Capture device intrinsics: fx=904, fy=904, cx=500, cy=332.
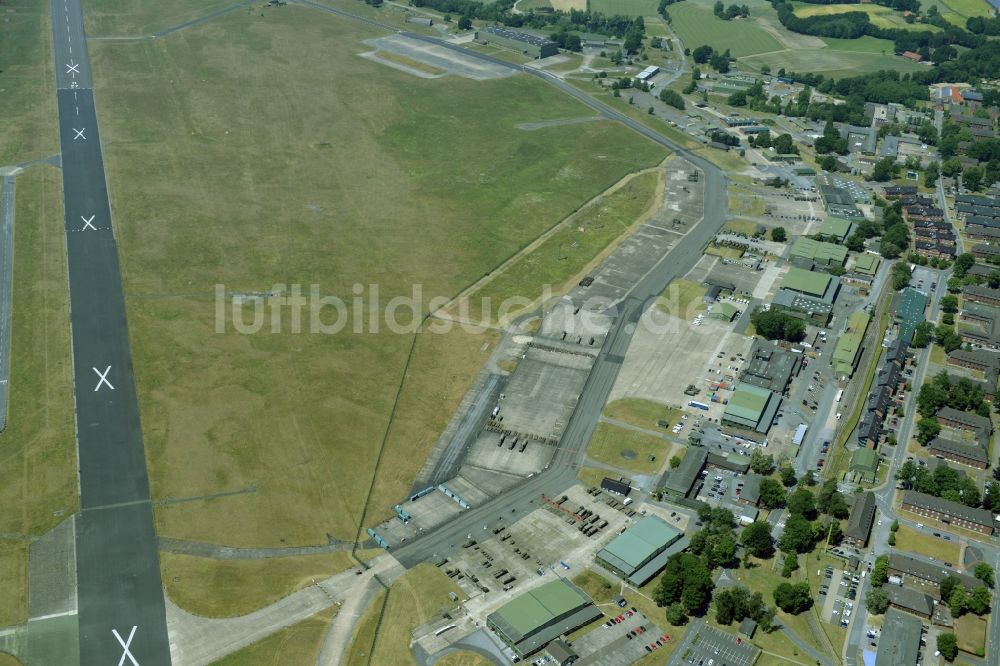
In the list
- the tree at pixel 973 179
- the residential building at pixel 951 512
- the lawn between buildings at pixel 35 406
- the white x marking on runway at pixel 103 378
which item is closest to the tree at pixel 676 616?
the residential building at pixel 951 512

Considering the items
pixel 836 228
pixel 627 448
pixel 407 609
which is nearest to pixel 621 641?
pixel 407 609

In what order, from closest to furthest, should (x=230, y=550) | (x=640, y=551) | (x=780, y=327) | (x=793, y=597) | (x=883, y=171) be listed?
(x=793, y=597) → (x=230, y=550) → (x=640, y=551) → (x=780, y=327) → (x=883, y=171)

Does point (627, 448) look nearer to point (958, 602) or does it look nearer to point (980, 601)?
point (958, 602)

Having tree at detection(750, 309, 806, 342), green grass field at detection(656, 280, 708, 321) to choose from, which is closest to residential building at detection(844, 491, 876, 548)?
tree at detection(750, 309, 806, 342)

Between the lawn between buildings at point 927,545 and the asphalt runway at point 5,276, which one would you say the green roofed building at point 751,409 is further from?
the asphalt runway at point 5,276

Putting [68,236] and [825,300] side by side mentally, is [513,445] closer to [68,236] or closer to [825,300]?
[825,300]

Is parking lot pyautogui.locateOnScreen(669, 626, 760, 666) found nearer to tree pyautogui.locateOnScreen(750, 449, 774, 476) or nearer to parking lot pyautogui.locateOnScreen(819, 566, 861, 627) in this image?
parking lot pyautogui.locateOnScreen(819, 566, 861, 627)
